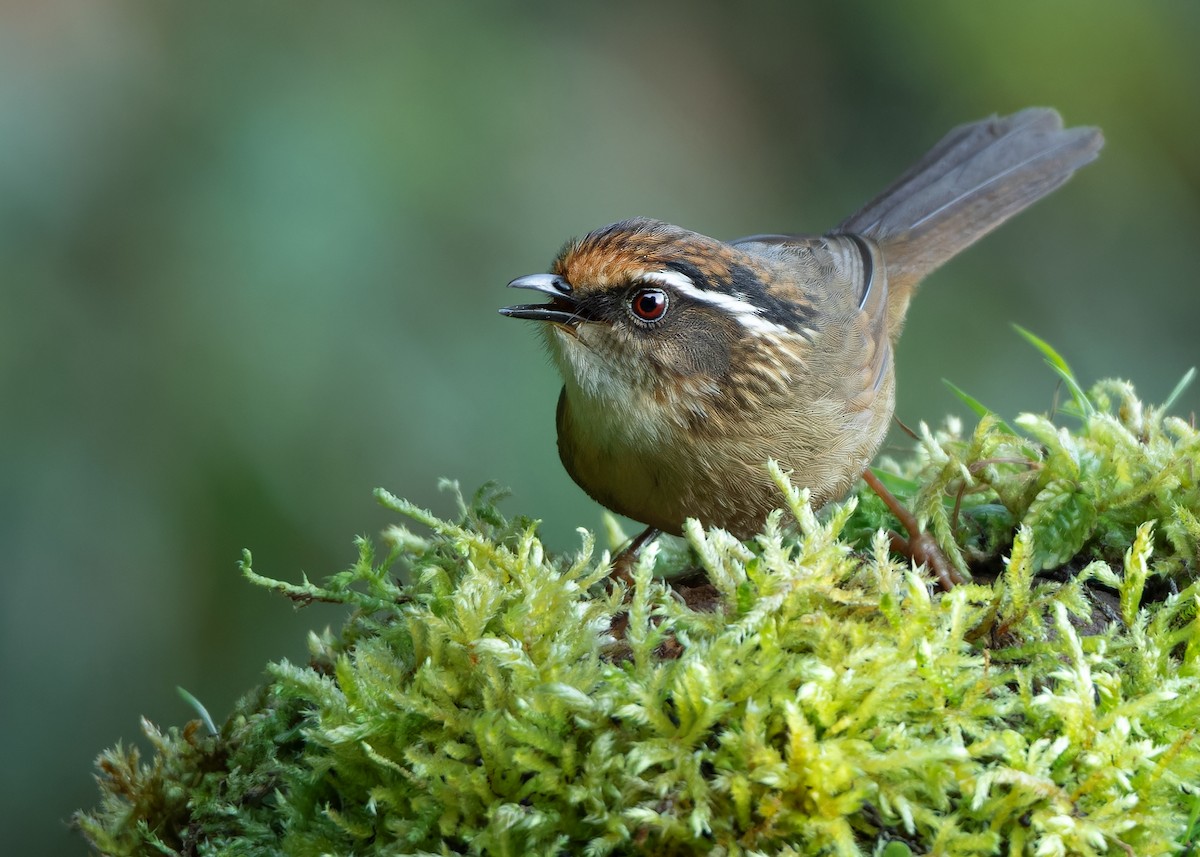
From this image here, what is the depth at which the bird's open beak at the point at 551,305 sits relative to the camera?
11.4 ft

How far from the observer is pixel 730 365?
11.9ft

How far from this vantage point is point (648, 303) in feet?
11.4

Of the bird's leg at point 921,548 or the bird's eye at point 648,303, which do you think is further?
the bird's eye at point 648,303

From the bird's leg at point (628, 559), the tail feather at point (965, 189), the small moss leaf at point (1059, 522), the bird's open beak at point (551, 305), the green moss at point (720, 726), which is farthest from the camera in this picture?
the tail feather at point (965, 189)

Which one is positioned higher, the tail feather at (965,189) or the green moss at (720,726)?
the tail feather at (965,189)

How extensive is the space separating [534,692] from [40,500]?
389 cm

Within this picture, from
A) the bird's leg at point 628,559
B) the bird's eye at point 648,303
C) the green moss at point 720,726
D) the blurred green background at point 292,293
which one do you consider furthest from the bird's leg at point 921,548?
the blurred green background at point 292,293

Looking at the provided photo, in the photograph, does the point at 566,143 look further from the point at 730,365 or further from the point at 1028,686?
the point at 1028,686

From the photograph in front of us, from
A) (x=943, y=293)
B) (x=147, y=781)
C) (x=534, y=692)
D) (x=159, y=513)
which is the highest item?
(x=159, y=513)

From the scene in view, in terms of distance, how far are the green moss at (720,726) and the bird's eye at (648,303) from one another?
0.95 meters

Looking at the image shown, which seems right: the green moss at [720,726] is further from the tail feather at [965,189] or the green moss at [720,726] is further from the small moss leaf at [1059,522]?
the tail feather at [965,189]

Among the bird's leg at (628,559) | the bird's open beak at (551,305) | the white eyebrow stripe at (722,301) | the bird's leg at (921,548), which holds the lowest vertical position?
the bird's leg at (921,548)

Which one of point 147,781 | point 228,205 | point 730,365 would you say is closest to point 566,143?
point 228,205

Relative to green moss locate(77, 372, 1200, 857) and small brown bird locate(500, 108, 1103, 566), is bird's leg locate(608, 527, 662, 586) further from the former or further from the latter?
green moss locate(77, 372, 1200, 857)
